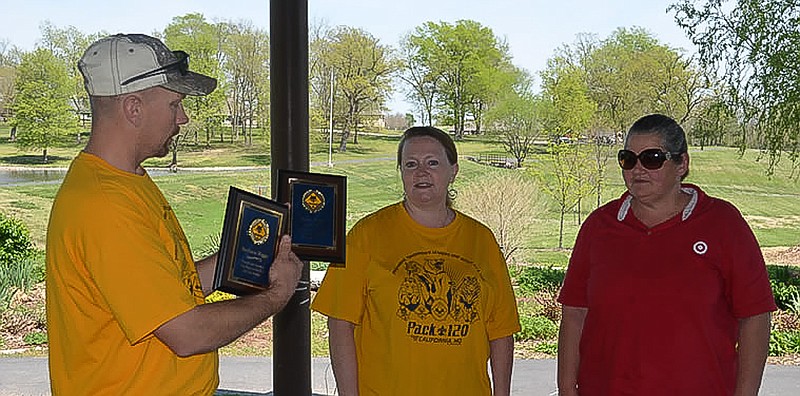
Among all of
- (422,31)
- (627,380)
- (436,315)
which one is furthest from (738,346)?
(422,31)

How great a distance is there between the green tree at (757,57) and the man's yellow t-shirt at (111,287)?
9.70 ft

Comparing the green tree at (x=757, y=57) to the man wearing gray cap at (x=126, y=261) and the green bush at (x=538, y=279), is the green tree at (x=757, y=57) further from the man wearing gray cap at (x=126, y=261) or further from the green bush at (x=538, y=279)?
the man wearing gray cap at (x=126, y=261)

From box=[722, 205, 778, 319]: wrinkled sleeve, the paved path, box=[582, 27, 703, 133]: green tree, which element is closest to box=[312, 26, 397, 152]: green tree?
box=[582, 27, 703, 133]: green tree

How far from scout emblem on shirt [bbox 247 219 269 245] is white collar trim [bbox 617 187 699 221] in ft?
3.09

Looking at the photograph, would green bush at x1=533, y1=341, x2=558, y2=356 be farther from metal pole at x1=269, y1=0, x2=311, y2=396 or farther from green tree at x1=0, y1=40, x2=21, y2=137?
green tree at x1=0, y1=40, x2=21, y2=137

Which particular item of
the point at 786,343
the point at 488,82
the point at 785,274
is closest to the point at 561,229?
the point at 488,82

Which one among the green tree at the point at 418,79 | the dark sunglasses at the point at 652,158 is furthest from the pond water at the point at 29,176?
the dark sunglasses at the point at 652,158

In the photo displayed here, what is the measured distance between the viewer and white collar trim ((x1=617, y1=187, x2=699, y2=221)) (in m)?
2.22

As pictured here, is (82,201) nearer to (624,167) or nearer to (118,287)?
(118,287)

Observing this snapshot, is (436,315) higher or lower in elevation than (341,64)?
lower

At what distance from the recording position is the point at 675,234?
220 cm

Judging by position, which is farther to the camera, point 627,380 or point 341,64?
point 341,64

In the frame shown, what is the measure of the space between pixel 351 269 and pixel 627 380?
0.74m

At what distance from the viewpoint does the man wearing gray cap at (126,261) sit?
1528mm
